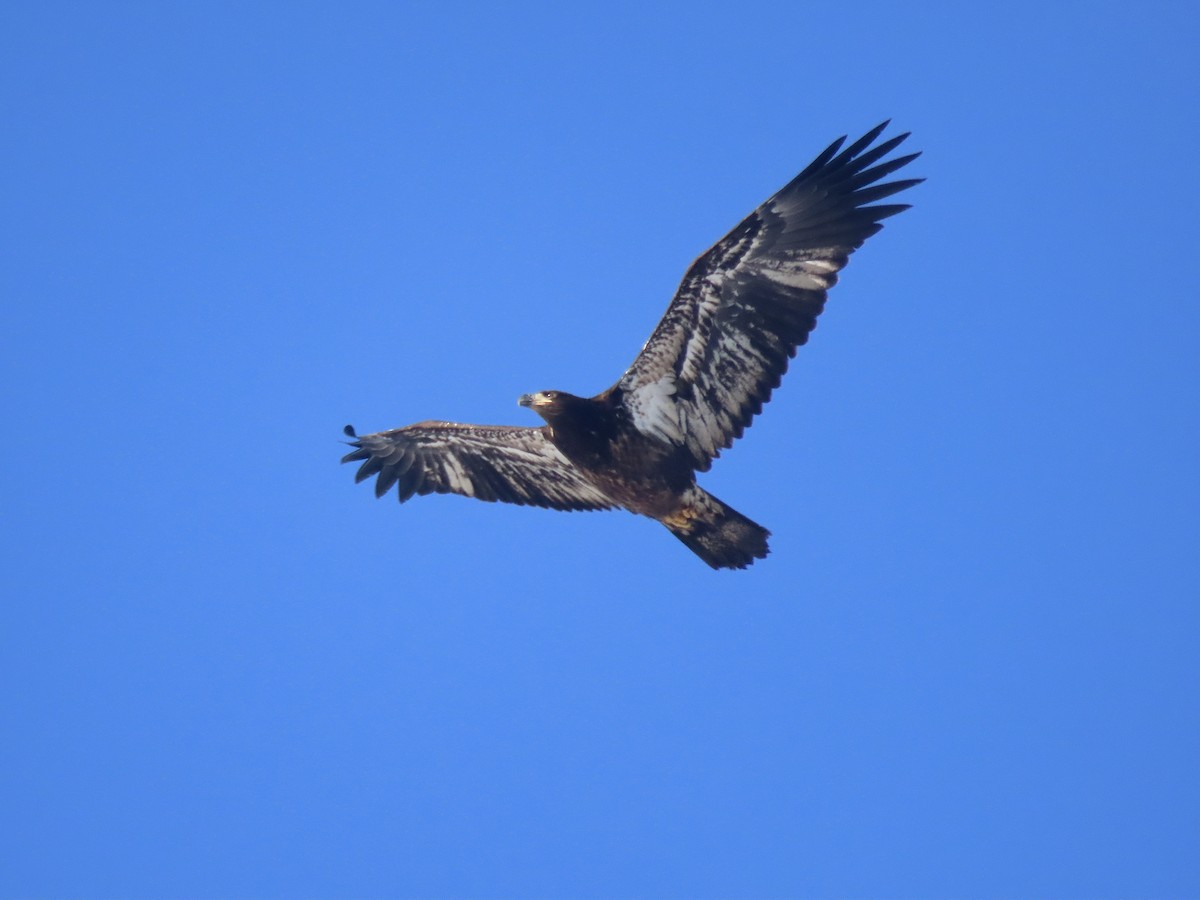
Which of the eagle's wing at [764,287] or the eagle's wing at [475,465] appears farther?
the eagle's wing at [475,465]

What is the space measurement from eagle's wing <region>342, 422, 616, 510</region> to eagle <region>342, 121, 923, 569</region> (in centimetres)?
19

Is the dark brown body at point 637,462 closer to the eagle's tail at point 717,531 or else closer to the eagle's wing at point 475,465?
the eagle's tail at point 717,531

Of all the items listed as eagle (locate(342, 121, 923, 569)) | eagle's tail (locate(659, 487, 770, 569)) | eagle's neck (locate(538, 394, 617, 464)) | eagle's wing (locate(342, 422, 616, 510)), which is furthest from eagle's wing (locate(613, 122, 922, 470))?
eagle's wing (locate(342, 422, 616, 510))

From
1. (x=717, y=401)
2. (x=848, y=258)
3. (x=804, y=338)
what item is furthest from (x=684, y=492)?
(x=848, y=258)

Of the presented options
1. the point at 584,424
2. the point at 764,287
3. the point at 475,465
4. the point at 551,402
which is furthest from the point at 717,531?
the point at 475,465

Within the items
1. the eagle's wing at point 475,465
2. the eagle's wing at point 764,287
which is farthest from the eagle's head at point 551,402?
the eagle's wing at point 475,465

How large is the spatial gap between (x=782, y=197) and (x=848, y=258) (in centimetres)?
74

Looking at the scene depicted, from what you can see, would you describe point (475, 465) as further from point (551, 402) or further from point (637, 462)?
point (637, 462)

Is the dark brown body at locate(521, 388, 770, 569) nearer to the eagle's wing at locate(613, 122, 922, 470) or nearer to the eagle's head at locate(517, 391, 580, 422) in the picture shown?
the eagle's head at locate(517, 391, 580, 422)

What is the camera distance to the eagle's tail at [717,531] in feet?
38.1

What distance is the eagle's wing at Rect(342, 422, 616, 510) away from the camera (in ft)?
42.7

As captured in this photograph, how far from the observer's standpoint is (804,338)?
10938 mm

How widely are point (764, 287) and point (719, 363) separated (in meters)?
0.76

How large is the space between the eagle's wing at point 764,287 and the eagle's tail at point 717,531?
840 mm
